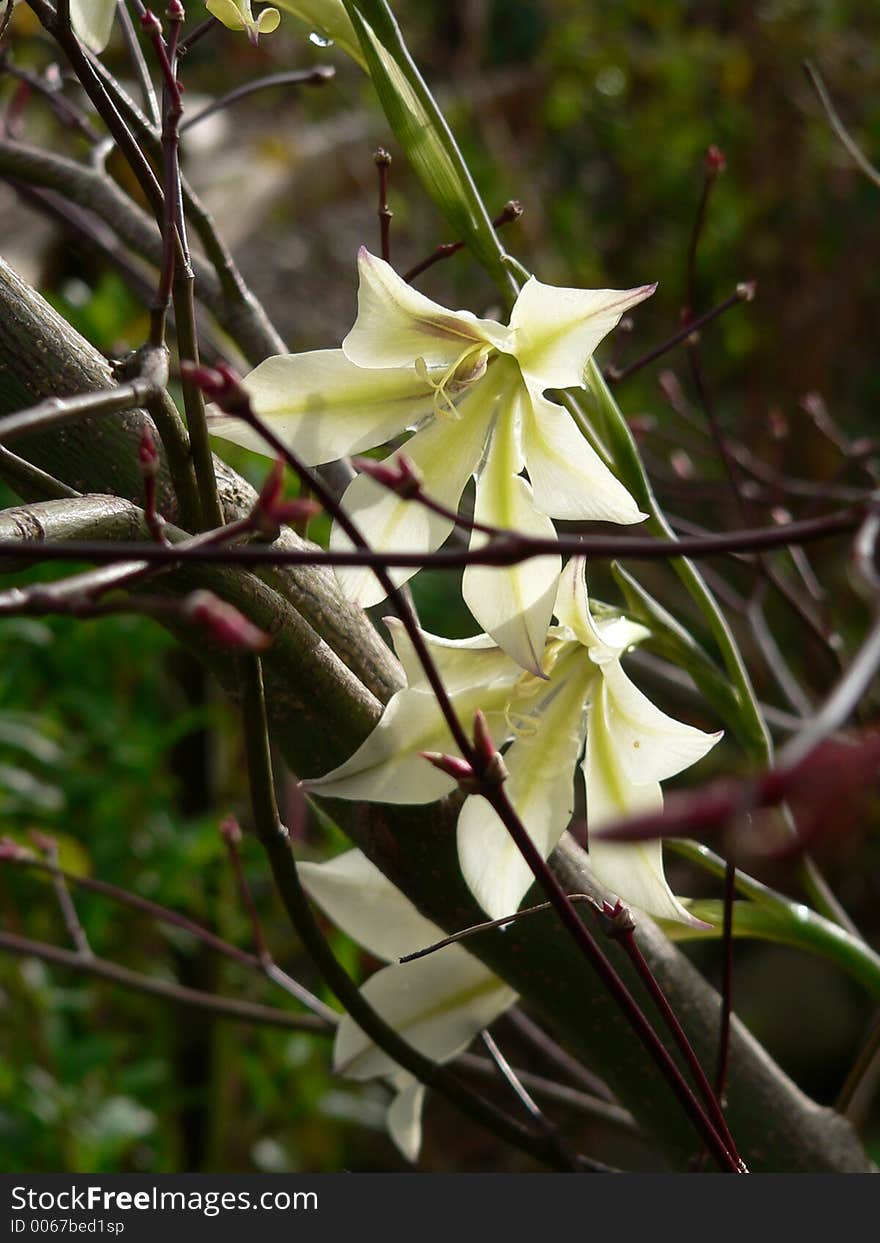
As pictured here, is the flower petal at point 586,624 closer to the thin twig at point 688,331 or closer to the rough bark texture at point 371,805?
the rough bark texture at point 371,805

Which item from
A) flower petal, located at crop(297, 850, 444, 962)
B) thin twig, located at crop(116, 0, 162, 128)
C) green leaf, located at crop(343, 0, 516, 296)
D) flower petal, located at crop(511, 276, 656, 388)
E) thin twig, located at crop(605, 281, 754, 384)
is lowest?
flower petal, located at crop(297, 850, 444, 962)

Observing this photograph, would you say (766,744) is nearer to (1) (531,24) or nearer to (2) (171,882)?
(2) (171,882)

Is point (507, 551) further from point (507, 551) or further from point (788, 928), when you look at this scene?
point (788, 928)

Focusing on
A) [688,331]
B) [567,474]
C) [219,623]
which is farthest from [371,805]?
[688,331]

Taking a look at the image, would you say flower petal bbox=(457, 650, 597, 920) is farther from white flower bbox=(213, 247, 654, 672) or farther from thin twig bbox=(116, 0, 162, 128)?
thin twig bbox=(116, 0, 162, 128)

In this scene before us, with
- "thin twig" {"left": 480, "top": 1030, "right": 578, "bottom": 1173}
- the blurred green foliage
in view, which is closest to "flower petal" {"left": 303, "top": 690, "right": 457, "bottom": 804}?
"thin twig" {"left": 480, "top": 1030, "right": 578, "bottom": 1173}

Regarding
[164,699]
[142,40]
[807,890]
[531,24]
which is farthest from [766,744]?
[531,24]
